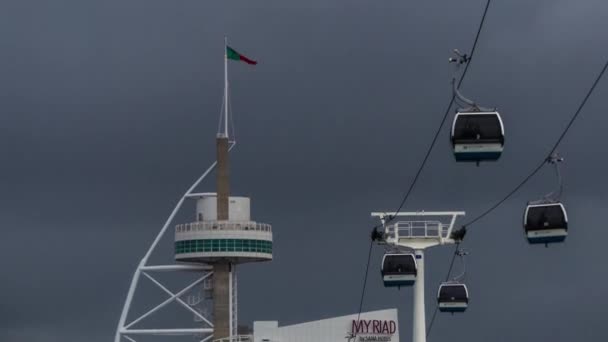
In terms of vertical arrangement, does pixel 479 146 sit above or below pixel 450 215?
below

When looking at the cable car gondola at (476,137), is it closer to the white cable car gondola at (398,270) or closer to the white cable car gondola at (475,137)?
the white cable car gondola at (475,137)

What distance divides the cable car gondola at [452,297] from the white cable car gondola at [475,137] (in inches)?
1704

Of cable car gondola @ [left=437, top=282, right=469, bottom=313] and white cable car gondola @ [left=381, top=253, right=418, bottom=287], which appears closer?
white cable car gondola @ [left=381, top=253, right=418, bottom=287]

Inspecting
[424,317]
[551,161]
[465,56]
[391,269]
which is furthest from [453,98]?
[424,317]

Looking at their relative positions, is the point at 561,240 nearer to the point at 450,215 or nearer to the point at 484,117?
the point at 484,117

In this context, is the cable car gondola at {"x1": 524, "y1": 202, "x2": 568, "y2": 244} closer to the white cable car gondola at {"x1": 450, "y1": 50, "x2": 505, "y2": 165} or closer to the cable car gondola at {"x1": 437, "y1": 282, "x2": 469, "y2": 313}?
the white cable car gondola at {"x1": 450, "y1": 50, "x2": 505, "y2": 165}

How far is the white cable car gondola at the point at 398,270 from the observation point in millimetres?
100875

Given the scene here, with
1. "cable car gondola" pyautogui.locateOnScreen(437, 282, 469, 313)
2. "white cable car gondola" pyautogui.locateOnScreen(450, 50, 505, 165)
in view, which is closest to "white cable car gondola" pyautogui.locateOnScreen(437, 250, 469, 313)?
"cable car gondola" pyautogui.locateOnScreen(437, 282, 469, 313)

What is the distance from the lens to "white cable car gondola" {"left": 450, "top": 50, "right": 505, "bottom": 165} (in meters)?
61.6

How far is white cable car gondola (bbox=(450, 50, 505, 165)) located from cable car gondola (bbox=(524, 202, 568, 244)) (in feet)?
20.9

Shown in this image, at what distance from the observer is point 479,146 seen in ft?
202

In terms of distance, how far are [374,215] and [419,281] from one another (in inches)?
181

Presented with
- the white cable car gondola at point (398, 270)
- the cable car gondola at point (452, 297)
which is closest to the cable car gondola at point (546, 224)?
the white cable car gondola at point (398, 270)

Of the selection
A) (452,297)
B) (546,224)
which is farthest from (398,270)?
(546,224)
